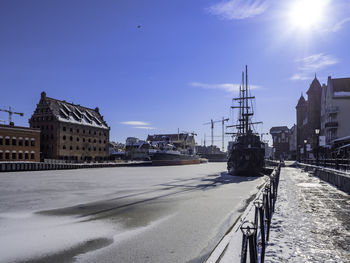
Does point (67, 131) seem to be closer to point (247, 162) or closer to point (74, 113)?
point (74, 113)

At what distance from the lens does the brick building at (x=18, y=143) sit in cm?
4962

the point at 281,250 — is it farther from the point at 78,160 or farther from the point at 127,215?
the point at 78,160

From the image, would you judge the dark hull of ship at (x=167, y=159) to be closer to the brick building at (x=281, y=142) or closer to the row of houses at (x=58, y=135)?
the row of houses at (x=58, y=135)

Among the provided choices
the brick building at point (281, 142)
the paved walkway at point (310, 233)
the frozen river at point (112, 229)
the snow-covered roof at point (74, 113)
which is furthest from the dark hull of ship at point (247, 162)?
the brick building at point (281, 142)

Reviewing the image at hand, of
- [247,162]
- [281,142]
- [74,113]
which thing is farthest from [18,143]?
[281,142]

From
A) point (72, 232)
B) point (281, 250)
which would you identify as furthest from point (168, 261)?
point (72, 232)

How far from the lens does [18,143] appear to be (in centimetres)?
5225

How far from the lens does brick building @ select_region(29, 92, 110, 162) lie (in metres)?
63.1

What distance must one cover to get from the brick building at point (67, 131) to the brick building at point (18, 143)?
6.93m

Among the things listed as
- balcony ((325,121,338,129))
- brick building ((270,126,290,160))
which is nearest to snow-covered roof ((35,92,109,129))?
balcony ((325,121,338,129))

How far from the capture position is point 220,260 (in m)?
4.57

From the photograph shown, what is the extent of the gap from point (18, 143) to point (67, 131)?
1408 centimetres

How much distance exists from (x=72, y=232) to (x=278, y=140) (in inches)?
4995

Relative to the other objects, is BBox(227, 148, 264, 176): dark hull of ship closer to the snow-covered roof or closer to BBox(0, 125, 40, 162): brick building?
BBox(0, 125, 40, 162): brick building
